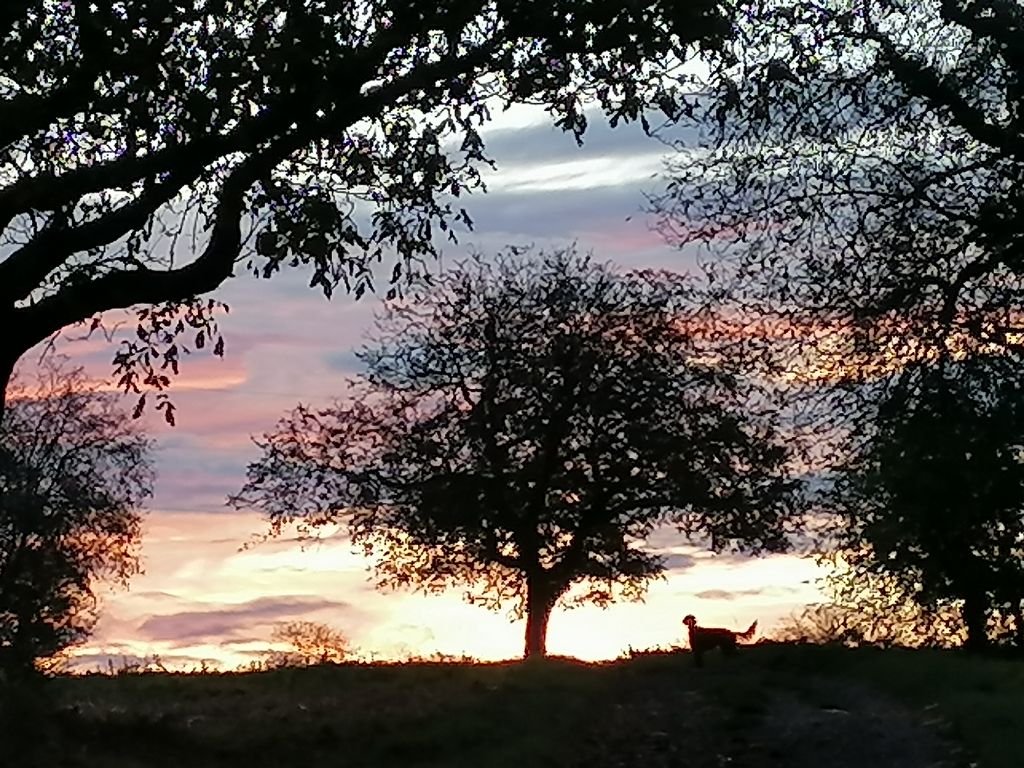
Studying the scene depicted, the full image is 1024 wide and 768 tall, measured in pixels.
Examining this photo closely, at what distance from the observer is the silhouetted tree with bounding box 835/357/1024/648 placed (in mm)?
20406

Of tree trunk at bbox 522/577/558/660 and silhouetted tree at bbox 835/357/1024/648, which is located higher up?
silhouetted tree at bbox 835/357/1024/648

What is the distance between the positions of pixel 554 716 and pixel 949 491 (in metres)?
11.1

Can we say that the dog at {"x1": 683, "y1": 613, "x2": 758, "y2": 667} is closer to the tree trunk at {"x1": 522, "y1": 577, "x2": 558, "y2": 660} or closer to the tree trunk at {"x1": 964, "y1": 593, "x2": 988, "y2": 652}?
the tree trunk at {"x1": 522, "y1": 577, "x2": 558, "y2": 660}

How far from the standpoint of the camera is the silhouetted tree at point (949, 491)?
2041 centimetres

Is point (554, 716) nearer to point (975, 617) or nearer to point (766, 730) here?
point (766, 730)

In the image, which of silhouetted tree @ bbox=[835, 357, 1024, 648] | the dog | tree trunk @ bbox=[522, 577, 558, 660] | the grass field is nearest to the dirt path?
the grass field

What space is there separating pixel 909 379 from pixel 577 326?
20.9m

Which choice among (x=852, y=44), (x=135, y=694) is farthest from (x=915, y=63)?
(x=135, y=694)

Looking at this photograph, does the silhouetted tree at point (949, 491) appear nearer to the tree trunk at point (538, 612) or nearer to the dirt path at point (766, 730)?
the dirt path at point (766, 730)

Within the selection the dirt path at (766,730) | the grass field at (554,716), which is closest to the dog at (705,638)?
the grass field at (554,716)

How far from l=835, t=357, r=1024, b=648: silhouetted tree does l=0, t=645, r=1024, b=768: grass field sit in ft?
12.6

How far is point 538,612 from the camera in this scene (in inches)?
1567

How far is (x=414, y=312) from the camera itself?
139ft

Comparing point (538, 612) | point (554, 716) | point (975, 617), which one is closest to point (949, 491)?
point (554, 716)
